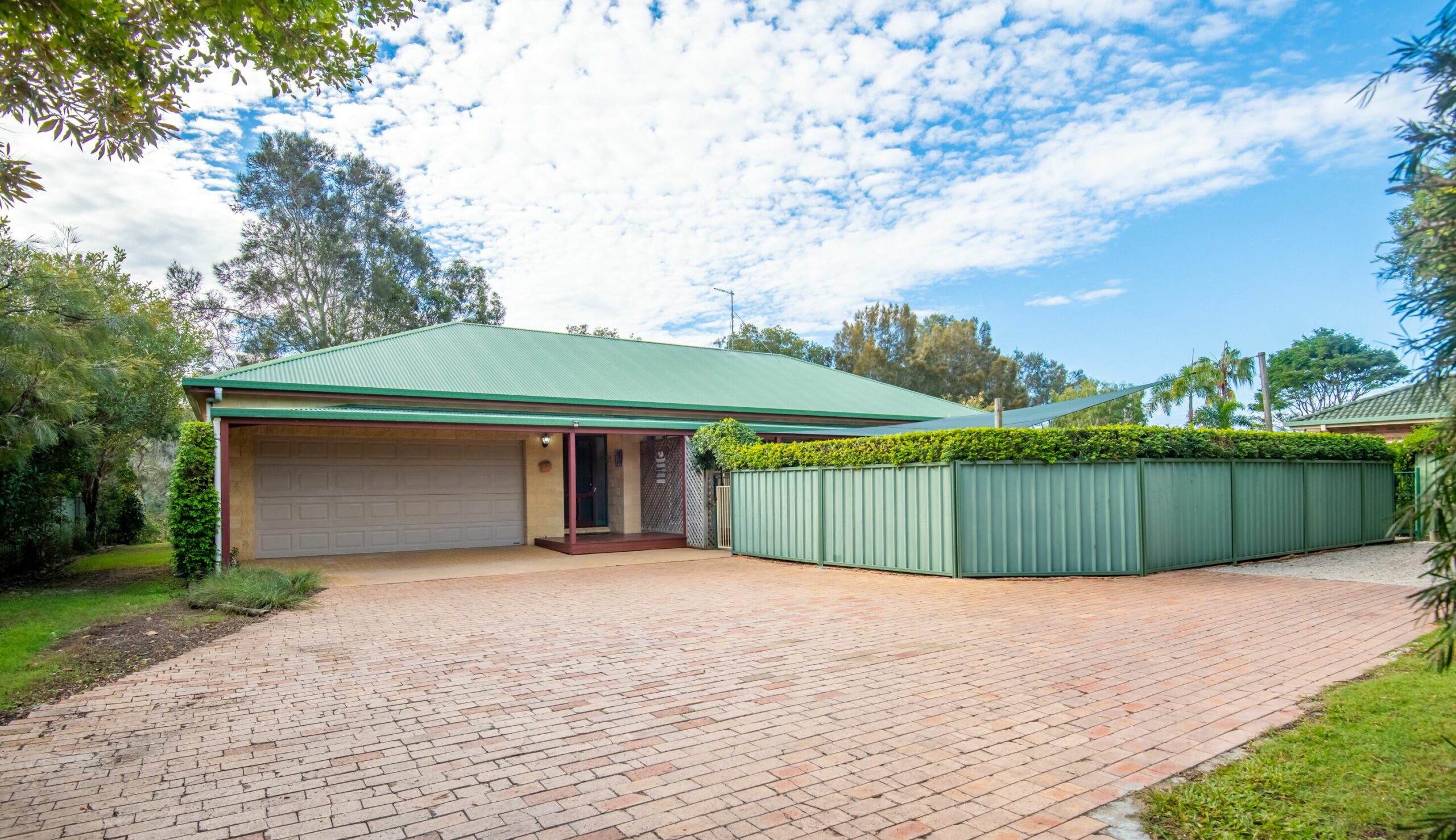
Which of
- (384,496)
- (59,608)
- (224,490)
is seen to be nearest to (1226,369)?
(384,496)

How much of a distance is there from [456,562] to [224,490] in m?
3.62

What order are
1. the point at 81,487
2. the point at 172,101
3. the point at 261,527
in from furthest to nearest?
the point at 81,487, the point at 261,527, the point at 172,101

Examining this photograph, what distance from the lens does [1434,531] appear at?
2160 millimetres

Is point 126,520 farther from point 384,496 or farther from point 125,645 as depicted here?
point 125,645

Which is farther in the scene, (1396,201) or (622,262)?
(622,262)

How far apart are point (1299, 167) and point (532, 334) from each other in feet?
51.0

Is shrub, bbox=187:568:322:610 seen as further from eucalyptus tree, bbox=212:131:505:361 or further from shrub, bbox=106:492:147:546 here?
eucalyptus tree, bbox=212:131:505:361

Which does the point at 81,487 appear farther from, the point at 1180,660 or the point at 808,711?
the point at 1180,660

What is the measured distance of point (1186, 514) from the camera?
1039 centimetres

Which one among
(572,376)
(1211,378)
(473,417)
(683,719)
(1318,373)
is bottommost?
(683,719)

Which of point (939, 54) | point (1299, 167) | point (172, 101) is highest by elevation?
point (939, 54)

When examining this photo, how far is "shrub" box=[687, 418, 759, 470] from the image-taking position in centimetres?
1405

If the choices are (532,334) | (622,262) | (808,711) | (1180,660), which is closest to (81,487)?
(532,334)

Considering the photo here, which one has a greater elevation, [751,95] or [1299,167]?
[751,95]
